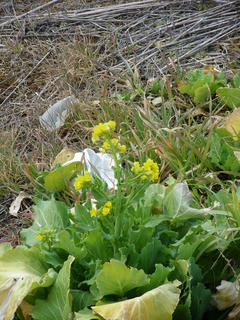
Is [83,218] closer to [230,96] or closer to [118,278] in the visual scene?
[118,278]

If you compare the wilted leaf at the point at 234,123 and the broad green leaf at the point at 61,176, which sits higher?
the wilted leaf at the point at 234,123

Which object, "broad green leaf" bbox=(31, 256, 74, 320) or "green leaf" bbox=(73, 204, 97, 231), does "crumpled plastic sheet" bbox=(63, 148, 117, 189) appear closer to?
"green leaf" bbox=(73, 204, 97, 231)

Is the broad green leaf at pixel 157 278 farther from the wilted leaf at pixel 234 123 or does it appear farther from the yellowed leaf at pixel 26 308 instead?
the wilted leaf at pixel 234 123

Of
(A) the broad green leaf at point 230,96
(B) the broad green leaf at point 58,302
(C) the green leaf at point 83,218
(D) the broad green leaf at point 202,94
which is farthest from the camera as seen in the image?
(D) the broad green leaf at point 202,94

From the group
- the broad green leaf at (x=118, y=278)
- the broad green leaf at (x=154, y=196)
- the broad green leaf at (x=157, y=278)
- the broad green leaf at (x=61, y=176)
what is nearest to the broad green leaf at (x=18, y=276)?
the broad green leaf at (x=118, y=278)

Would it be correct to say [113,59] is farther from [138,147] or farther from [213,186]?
[213,186]
